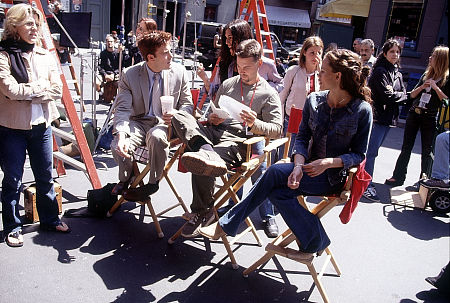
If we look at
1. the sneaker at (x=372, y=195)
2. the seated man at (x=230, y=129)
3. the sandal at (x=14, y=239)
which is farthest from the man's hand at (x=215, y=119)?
the sneaker at (x=372, y=195)

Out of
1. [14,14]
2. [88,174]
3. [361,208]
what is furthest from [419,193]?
[14,14]

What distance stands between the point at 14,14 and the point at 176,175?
252 centimetres

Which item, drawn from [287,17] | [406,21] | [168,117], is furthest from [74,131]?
[287,17]

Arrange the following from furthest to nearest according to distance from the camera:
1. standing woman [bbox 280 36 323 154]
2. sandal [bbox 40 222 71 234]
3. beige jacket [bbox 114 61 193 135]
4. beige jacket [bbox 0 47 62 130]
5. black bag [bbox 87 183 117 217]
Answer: standing woman [bbox 280 36 323 154] < black bag [bbox 87 183 117 217] < beige jacket [bbox 114 61 193 135] < sandal [bbox 40 222 71 234] < beige jacket [bbox 0 47 62 130]

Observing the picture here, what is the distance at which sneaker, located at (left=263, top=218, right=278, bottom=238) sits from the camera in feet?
11.7

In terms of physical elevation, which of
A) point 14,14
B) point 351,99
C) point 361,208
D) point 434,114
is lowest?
point 361,208

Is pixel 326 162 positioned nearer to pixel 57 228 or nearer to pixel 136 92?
pixel 136 92

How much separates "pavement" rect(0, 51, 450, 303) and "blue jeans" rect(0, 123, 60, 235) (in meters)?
0.23

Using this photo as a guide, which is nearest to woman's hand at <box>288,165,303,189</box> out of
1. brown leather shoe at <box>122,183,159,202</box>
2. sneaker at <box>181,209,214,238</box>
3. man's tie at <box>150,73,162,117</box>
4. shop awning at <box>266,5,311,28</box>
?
sneaker at <box>181,209,214,238</box>

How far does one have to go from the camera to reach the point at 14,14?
2734mm

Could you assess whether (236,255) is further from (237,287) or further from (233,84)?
(233,84)

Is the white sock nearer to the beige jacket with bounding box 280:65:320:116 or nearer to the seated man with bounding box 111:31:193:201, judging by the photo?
the seated man with bounding box 111:31:193:201

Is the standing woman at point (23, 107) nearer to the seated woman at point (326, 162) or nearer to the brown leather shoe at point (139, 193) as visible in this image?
the brown leather shoe at point (139, 193)

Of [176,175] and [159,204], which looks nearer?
[159,204]
